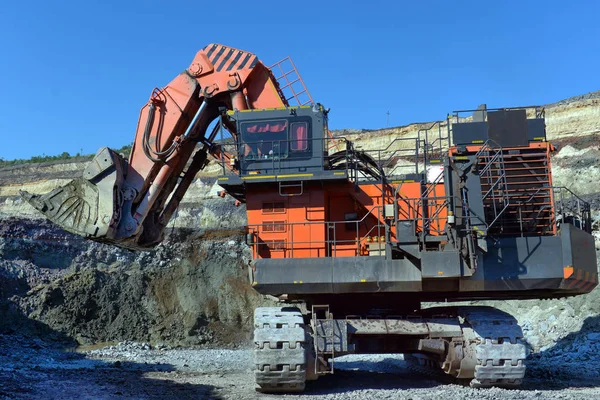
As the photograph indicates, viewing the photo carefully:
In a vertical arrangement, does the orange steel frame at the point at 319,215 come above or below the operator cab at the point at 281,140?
below

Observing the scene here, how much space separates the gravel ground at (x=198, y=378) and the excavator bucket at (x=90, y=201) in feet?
9.53

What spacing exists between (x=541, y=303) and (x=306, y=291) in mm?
12276

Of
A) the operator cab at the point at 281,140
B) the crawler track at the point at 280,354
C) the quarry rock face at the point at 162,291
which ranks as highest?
the operator cab at the point at 281,140

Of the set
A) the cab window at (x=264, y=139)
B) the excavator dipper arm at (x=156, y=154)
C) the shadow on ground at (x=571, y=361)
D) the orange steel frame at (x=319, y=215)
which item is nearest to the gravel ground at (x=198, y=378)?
the shadow on ground at (x=571, y=361)

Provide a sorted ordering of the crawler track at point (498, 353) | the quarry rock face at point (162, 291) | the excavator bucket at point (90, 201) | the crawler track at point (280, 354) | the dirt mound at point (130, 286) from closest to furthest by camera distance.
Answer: the crawler track at point (280, 354), the crawler track at point (498, 353), the excavator bucket at point (90, 201), the quarry rock face at point (162, 291), the dirt mound at point (130, 286)

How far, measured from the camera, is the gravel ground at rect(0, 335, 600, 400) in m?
9.96

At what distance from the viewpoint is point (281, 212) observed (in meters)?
11.1

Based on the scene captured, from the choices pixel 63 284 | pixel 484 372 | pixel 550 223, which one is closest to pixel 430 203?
pixel 550 223

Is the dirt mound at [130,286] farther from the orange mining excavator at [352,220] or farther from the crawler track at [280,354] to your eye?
the crawler track at [280,354]

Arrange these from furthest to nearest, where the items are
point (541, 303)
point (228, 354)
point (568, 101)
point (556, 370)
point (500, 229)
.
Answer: point (568, 101), point (541, 303), point (228, 354), point (556, 370), point (500, 229)

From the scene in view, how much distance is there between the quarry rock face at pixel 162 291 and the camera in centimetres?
1897

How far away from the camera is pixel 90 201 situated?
38.4 feet

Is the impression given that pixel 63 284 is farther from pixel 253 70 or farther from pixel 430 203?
pixel 430 203

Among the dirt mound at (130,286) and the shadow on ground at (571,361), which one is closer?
the shadow on ground at (571,361)
